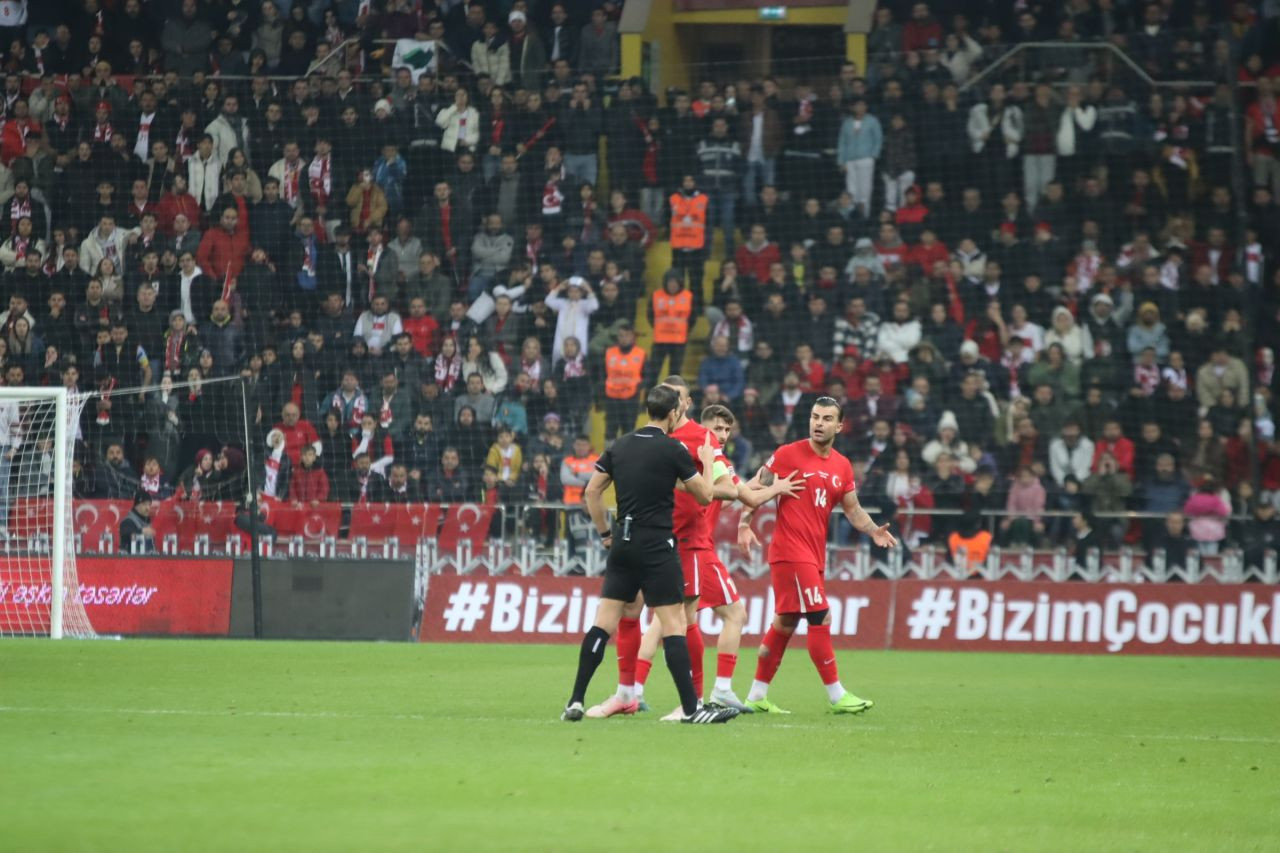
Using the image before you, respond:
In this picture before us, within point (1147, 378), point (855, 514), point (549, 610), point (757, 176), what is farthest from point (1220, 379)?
point (855, 514)

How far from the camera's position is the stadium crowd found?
74.8 feet

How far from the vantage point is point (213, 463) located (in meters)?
23.0

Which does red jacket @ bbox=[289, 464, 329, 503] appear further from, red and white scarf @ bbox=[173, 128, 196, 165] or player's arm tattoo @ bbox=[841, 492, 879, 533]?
player's arm tattoo @ bbox=[841, 492, 879, 533]

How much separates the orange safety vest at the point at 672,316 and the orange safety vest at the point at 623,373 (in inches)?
20.6

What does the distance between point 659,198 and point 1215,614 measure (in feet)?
33.0

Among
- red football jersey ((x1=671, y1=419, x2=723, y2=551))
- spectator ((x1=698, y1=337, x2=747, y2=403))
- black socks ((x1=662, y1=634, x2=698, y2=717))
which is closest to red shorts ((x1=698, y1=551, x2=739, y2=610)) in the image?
red football jersey ((x1=671, y1=419, x2=723, y2=551))

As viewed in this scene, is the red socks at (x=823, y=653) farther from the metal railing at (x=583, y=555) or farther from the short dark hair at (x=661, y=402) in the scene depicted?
the metal railing at (x=583, y=555)

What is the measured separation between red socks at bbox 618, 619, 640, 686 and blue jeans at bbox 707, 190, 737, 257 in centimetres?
1410

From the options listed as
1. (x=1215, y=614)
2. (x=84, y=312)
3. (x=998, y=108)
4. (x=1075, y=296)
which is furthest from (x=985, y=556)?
(x=84, y=312)

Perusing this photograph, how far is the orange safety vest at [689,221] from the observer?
25.3 m

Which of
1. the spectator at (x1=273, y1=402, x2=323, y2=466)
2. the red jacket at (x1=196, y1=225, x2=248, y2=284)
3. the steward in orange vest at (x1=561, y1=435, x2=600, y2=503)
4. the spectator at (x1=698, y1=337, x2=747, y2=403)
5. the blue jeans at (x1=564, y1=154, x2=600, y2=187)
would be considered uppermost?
the blue jeans at (x1=564, y1=154, x2=600, y2=187)

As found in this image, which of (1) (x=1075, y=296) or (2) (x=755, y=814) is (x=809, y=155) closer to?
(1) (x=1075, y=296)

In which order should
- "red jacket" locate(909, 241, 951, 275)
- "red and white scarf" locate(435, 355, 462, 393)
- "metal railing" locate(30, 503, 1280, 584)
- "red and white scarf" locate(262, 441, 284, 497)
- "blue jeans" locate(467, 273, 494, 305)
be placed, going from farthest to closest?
"blue jeans" locate(467, 273, 494, 305)
"red and white scarf" locate(435, 355, 462, 393)
"red jacket" locate(909, 241, 951, 275)
"red and white scarf" locate(262, 441, 284, 497)
"metal railing" locate(30, 503, 1280, 584)

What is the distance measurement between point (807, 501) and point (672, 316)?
1237 centimetres
